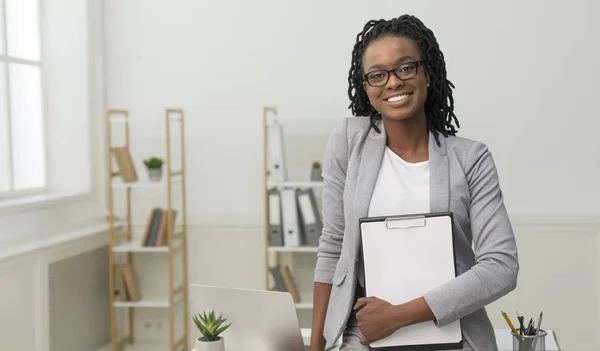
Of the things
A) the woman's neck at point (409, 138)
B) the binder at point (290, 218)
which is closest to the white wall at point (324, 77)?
the binder at point (290, 218)

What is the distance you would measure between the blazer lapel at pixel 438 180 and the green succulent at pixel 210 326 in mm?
539

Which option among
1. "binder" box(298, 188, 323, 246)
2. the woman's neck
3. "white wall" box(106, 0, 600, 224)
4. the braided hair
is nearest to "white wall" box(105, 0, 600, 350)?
"white wall" box(106, 0, 600, 224)

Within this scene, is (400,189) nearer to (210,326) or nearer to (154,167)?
(210,326)

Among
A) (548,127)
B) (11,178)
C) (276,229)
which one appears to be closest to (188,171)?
(276,229)

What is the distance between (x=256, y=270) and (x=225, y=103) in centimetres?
99

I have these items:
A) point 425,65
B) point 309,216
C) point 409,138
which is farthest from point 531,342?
point 309,216

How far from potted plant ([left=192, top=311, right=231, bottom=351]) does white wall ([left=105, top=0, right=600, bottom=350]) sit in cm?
230

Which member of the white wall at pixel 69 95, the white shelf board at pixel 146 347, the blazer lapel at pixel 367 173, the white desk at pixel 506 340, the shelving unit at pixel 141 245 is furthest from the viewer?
the white shelf board at pixel 146 347

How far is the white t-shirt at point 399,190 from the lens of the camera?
159 centimetres

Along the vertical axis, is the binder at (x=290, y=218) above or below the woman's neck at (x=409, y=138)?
below

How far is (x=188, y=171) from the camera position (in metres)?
4.20

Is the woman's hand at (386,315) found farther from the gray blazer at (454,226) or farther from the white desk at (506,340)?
the white desk at (506,340)

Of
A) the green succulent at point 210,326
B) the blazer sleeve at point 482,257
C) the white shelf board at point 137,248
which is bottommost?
the white shelf board at point 137,248

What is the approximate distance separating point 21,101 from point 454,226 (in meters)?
2.90
